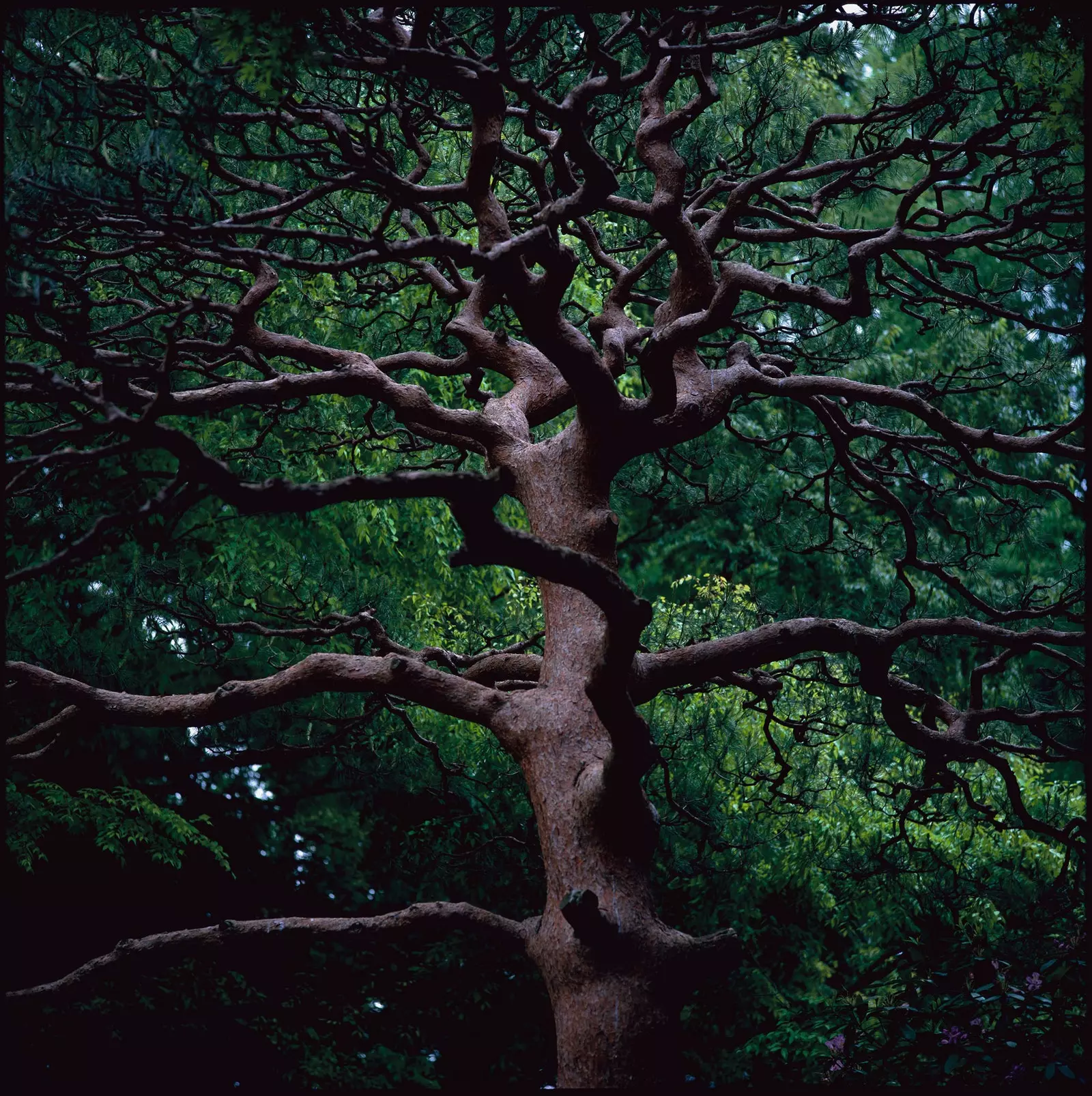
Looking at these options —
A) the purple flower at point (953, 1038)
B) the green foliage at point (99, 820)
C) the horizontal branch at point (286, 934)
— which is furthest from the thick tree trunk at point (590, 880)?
the green foliage at point (99, 820)

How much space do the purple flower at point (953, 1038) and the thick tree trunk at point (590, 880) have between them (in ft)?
5.33

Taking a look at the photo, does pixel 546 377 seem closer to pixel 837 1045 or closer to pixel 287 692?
pixel 287 692

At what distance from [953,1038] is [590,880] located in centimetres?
205

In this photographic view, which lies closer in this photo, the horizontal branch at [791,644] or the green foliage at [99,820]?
the horizontal branch at [791,644]

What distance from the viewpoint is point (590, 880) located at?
3.76 m

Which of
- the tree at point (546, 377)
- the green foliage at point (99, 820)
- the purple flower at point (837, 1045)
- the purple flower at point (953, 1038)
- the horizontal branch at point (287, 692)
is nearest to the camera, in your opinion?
the tree at point (546, 377)

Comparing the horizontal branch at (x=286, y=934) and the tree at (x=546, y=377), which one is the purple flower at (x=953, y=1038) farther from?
the horizontal branch at (x=286, y=934)

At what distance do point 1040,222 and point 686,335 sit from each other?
5.23 ft

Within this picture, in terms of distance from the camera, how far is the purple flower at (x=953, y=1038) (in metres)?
4.70

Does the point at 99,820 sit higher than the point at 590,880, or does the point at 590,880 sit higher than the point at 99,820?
the point at 99,820

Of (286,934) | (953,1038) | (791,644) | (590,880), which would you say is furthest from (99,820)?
(953,1038)

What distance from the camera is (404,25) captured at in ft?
17.0

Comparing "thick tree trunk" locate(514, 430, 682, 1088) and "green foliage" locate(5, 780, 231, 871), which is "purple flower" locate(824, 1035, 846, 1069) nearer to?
"thick tree trunk" locate(514, 430, 682, 1088)

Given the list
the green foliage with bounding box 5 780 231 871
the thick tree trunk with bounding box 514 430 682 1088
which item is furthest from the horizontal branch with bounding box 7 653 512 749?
the green foliage with bounding box 5 780 231 871
